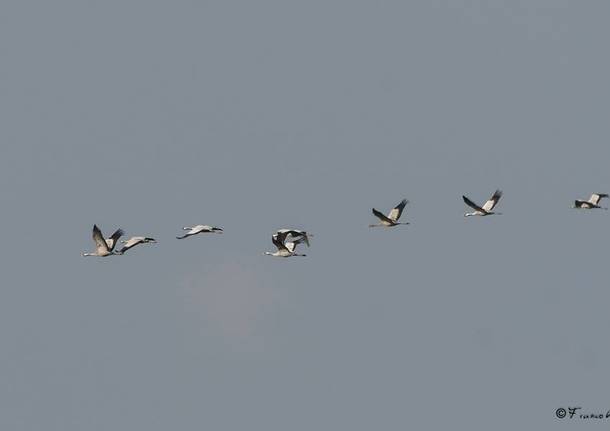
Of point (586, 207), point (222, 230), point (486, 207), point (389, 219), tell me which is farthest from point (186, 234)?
point (586, 207)

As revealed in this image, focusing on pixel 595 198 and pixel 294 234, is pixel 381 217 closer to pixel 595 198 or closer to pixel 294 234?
pixel 294 234

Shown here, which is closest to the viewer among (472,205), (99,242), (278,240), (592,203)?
(99,242)

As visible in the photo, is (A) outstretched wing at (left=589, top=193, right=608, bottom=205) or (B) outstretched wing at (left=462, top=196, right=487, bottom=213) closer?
(B) outstretched wing at (left=462, top=196, right=487, bottom=213)

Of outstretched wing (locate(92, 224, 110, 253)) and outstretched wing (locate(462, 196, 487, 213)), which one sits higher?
outstretched wing (locate(462, 196, 487, 213))

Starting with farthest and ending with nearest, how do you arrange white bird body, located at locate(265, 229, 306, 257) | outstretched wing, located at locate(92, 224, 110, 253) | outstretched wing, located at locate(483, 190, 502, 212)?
outstretched wing, located at locate(483, 190, 502, 212), white bird body, located at locate(265, 229, 306, 257), outstretched wing, located at locate(92, 224, 110, 253)

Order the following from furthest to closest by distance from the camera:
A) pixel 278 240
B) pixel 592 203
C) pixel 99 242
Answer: pixel 592 203 → pixel 278 240 → pixel 99 242

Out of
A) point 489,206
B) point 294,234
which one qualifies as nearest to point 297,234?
point 294,234

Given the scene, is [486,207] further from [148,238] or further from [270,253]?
[148,238]

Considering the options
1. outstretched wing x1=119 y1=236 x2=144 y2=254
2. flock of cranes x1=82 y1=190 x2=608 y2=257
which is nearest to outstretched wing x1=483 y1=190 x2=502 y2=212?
flock of cranes x1=82 y1=190 x2=608 y2=257

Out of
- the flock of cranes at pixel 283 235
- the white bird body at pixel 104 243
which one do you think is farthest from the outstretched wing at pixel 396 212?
the white bird body at pixel 104 243

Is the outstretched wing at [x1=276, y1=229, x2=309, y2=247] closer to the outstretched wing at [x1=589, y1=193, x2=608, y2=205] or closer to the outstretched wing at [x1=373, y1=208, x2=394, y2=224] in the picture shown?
the outstretched wing at [x1=373, y1=208, x2=394, y2=224]

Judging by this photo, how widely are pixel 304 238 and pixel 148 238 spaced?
26.3 ft

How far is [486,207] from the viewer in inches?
Result: 4156

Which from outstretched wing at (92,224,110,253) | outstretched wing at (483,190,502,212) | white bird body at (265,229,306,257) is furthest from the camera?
outstretched wing at (483,190,502,212)
